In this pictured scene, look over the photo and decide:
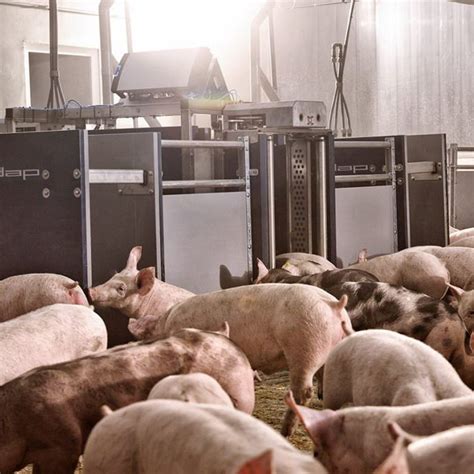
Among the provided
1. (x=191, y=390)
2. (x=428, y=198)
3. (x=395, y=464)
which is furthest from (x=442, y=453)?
(x=428, y=198)

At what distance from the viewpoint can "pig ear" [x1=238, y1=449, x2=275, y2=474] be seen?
74.7 inches

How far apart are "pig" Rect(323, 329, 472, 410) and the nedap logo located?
208 centimetres

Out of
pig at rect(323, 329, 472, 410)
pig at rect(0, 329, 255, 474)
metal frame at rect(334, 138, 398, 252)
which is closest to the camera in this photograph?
pig at rect(323, 329, 472, 410)

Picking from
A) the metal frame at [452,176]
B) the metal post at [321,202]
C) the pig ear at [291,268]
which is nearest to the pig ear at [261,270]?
the pig ear at [291,268]

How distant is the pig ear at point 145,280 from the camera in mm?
5004

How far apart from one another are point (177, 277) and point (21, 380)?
227 cm

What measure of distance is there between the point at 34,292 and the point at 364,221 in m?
2.67

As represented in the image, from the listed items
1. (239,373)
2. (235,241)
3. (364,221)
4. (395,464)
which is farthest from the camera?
(364,221)

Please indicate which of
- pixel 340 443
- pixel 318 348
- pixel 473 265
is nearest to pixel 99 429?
pixel 340 443

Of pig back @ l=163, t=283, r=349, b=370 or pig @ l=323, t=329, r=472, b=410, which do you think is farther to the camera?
pig back @ l=163, t=283, r=349, b=370

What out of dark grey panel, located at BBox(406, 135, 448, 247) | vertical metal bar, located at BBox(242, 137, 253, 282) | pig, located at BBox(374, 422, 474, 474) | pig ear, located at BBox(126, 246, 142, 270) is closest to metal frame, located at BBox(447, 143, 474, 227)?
dark grey panel, located at BBox(406, 135, 448, 247)

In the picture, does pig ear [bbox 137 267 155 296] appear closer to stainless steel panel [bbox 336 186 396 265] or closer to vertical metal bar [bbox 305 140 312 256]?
vertical metal bar [bbox 305 140 312 256]

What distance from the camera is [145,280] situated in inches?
198

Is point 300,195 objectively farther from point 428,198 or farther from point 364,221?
point 428,198
